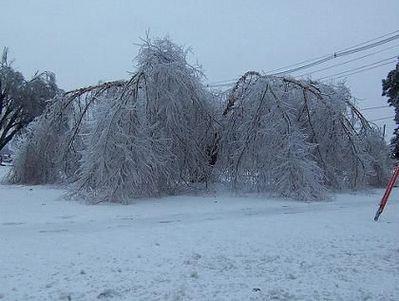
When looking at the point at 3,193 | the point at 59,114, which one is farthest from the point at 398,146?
the point at 3,193

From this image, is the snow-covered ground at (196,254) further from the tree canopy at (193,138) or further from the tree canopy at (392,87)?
→ the tree canopy at (392,87)

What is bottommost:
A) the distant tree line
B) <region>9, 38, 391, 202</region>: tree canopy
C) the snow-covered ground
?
the snow-covered ground

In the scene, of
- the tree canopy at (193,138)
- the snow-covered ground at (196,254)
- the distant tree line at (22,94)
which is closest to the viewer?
the snow-covered ground at (196,254)

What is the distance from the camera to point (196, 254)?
7.00 meters

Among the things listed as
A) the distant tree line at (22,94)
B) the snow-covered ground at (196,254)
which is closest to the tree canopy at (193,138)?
the snow-covered ground at (196,254)

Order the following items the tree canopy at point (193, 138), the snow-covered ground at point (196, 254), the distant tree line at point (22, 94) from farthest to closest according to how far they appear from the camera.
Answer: the distant tree line at point (22, 94) → the tree canopy at point (193, 138) → the snow-covered ground at point (196, 254)

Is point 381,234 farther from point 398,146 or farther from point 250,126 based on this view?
point 398,146

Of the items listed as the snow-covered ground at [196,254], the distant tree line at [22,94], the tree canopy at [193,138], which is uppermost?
the distant tree line at [22,94]

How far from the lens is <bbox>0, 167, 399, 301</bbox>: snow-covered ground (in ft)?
17.6

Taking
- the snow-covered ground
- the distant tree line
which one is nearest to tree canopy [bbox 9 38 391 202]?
the snow-covered ground

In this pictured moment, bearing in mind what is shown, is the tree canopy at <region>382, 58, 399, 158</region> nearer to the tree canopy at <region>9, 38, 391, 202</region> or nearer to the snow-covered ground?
the tree canopy at <region>9, 38, 391, 202</region>

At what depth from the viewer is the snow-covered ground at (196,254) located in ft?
17.6

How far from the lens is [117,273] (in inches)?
234

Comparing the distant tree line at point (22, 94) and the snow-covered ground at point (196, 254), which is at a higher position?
the distant tree line at point (22, 94)
